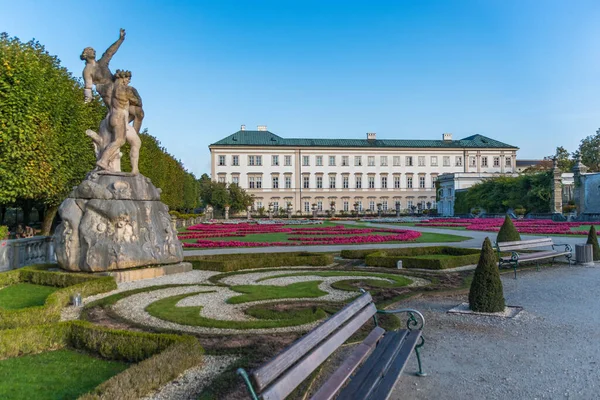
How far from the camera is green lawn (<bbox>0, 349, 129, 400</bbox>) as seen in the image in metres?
3.49

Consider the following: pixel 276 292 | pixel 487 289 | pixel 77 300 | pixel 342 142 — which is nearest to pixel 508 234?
pixel 487 289

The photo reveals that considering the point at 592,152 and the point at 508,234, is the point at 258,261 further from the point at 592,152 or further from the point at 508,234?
the point at 592,152

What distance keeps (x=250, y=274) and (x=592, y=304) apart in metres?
6.27

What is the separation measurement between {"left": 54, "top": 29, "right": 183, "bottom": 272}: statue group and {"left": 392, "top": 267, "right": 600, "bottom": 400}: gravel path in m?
5.32

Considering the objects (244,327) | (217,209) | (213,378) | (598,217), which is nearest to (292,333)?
(244,327)

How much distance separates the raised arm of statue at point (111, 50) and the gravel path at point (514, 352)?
778 cm

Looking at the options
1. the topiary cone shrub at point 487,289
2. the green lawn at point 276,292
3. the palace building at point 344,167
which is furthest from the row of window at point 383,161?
the topiary cone shrub at point 487,289

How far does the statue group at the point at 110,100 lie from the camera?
30.2 ft

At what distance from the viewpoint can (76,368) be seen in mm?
4008

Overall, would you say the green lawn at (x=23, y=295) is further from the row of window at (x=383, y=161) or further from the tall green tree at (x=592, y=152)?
the tall green tree at (x=592, y=152)

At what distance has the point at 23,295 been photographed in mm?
7469

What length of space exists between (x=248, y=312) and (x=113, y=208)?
13.0 ft

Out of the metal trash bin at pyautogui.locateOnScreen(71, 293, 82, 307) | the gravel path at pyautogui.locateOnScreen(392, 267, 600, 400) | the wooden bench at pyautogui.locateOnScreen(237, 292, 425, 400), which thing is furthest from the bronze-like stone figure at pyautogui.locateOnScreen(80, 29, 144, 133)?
the wooden bench at pyautogui.locateOnScreen(237, 292, 425, 400)

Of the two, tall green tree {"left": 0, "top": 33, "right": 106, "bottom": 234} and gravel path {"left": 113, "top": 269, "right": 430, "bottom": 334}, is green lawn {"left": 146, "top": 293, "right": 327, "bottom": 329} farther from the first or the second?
tall green tree {"left": 0, "top": 33, "right": 106, "bottom": 234}
